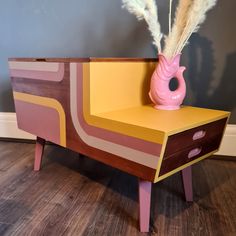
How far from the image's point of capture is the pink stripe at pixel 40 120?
101cm

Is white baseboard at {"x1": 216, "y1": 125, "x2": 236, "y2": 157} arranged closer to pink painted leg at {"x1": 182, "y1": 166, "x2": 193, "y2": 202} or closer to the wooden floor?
the wooden floor

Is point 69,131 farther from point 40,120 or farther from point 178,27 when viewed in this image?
point 178,27

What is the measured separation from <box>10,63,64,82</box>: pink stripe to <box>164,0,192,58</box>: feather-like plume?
1.29ft

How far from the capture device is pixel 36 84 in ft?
3.41

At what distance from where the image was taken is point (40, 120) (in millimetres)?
1072

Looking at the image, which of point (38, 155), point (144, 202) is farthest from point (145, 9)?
point (38, 155)

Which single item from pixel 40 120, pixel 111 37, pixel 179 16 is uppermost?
pixel 179 16

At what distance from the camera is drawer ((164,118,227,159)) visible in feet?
2.35

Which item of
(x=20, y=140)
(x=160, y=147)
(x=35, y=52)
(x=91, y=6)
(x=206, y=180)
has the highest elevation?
(x=91, y=6)

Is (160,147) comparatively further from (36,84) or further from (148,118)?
(36,84)

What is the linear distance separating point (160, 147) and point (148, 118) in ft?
0.48

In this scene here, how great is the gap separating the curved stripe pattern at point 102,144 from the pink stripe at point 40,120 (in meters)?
0.13

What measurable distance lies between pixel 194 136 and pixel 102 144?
30 centimetres

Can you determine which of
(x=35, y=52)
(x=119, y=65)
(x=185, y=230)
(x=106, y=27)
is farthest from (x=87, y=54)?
(x=185, y=230)
